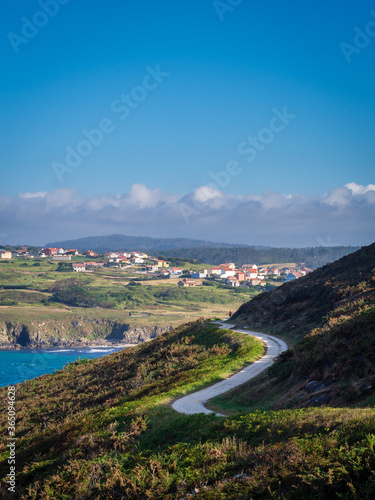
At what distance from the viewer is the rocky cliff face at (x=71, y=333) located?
12788 cm

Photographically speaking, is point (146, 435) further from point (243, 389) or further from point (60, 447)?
point (243, 389)

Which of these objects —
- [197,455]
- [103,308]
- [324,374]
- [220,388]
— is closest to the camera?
[197,455]

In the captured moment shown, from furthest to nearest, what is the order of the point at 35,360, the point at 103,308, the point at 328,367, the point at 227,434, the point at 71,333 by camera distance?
1. the point at 103,308
2. the point at 71,333
3. the point at 35,360
4. the point at 328,367
5. the point at 227,434

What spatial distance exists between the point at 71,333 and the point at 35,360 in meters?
34.1

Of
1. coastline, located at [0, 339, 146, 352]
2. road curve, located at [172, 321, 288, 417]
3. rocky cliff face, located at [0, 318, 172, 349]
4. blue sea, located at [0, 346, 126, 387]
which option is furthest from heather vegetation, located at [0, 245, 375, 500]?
rocky cliff face, located at [0, 318, 172, 349]

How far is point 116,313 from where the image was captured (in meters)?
159

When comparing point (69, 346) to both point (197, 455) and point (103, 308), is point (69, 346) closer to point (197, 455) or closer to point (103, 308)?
point (103, 308)

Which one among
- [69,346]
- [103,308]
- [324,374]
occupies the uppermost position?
[324,374]

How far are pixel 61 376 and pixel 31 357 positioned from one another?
3029 inches

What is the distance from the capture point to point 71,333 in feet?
452

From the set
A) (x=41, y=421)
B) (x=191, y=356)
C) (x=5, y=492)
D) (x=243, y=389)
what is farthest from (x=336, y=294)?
(x=5, y=492)

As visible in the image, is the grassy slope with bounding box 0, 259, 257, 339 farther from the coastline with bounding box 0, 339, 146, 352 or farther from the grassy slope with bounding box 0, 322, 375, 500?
the grassy slope with bounding box 0, 322, 375, 500

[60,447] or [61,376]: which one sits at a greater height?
[60,447]

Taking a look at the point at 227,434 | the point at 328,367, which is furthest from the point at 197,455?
the point at 328,367
